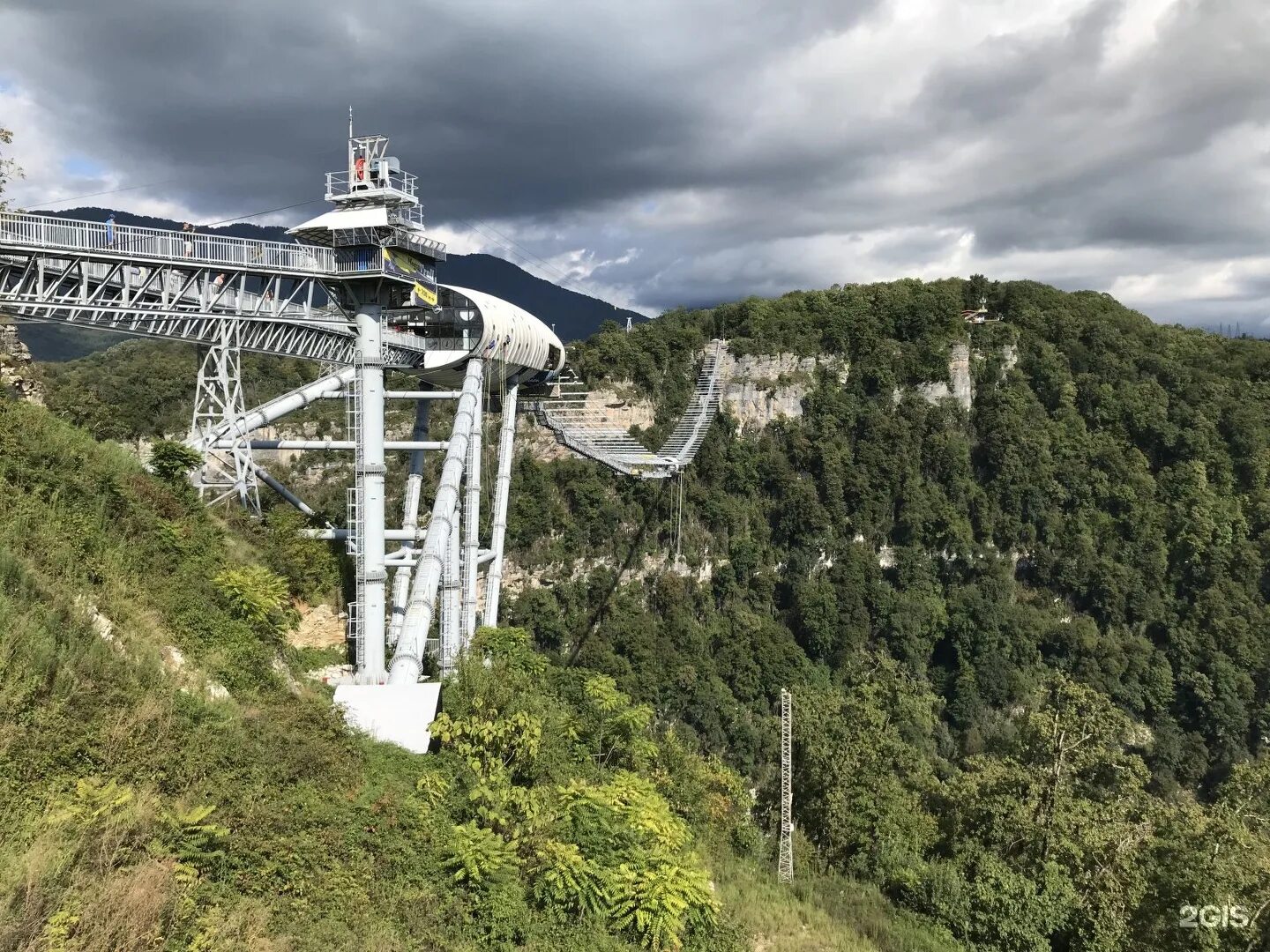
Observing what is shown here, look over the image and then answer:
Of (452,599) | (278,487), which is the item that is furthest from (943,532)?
(278,487)

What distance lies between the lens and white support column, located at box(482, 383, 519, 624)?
16547 mm

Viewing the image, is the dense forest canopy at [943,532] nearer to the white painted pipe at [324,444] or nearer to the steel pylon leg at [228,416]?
the white painted pipe at [324,444]

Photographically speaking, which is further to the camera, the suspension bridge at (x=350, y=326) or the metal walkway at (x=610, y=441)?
the metal walkway at (x=610, y=441)

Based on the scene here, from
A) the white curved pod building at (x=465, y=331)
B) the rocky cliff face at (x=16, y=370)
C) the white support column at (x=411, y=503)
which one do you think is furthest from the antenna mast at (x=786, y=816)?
the rocky cliff face at (x=16, y=370)

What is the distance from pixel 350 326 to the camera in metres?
12.7

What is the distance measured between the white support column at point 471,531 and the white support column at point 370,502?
83.3 inches

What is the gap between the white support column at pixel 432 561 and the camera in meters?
9.07

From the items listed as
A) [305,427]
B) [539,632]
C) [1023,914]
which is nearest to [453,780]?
[1023,914]

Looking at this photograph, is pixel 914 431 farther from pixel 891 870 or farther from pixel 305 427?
pixel 891 870

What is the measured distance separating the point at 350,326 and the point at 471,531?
13.8 feet

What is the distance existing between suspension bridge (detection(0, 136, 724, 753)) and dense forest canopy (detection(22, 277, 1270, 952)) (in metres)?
24.1

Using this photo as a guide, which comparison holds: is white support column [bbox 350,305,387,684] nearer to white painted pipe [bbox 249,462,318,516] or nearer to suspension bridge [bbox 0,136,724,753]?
suspension bridge [bbox 0,136,724,753]

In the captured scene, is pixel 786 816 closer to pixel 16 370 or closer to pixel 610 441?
pixel 16 370

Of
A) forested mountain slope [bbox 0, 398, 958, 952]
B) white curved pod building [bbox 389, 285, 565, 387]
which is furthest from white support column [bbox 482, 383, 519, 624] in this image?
forested mountain slope [bbox 0, 398, 958, 952]
